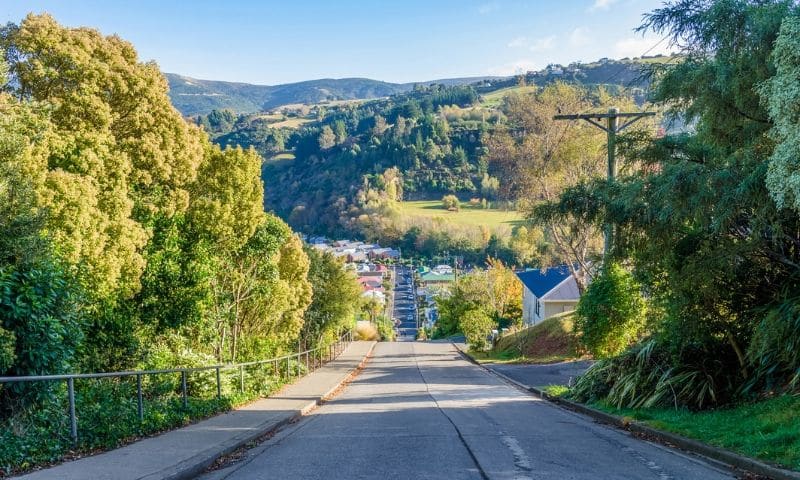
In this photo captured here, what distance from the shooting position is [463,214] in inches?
5669

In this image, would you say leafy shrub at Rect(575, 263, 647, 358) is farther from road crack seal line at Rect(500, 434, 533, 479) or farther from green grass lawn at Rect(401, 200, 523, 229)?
green grass lawn at Rect(401, 200, 523, 229)

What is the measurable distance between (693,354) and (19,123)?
14.0 metres

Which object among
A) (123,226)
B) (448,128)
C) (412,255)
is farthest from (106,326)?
(448,128)

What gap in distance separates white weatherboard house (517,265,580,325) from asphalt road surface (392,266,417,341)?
6232 cm

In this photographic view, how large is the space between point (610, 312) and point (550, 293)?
115 feet

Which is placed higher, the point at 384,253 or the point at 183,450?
the point at 183,450

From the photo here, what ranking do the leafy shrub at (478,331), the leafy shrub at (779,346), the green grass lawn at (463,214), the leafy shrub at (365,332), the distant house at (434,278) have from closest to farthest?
the leafy shrub at (779,346) → the leafy shrub at (478,331) → the leafy shrub at (365,332) → the distant house at (434,278) → the green grass lawn at (463,214)

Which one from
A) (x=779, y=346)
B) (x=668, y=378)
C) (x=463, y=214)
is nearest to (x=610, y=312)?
(x=668, y=378)

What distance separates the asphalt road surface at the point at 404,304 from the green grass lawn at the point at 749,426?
112 meters

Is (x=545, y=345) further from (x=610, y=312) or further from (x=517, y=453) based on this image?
(x=517, y=453)

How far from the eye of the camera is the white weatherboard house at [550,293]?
5647 centimetres

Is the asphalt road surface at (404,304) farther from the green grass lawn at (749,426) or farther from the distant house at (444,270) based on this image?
the green grass lawn at (749,426)

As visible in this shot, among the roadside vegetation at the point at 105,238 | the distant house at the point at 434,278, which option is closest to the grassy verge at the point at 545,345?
the roadside vegetation at the point at 105,238

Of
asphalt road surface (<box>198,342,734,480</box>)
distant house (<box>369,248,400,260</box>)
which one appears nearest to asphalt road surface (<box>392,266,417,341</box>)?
distant house (<box>369,248,400,260</box>)
